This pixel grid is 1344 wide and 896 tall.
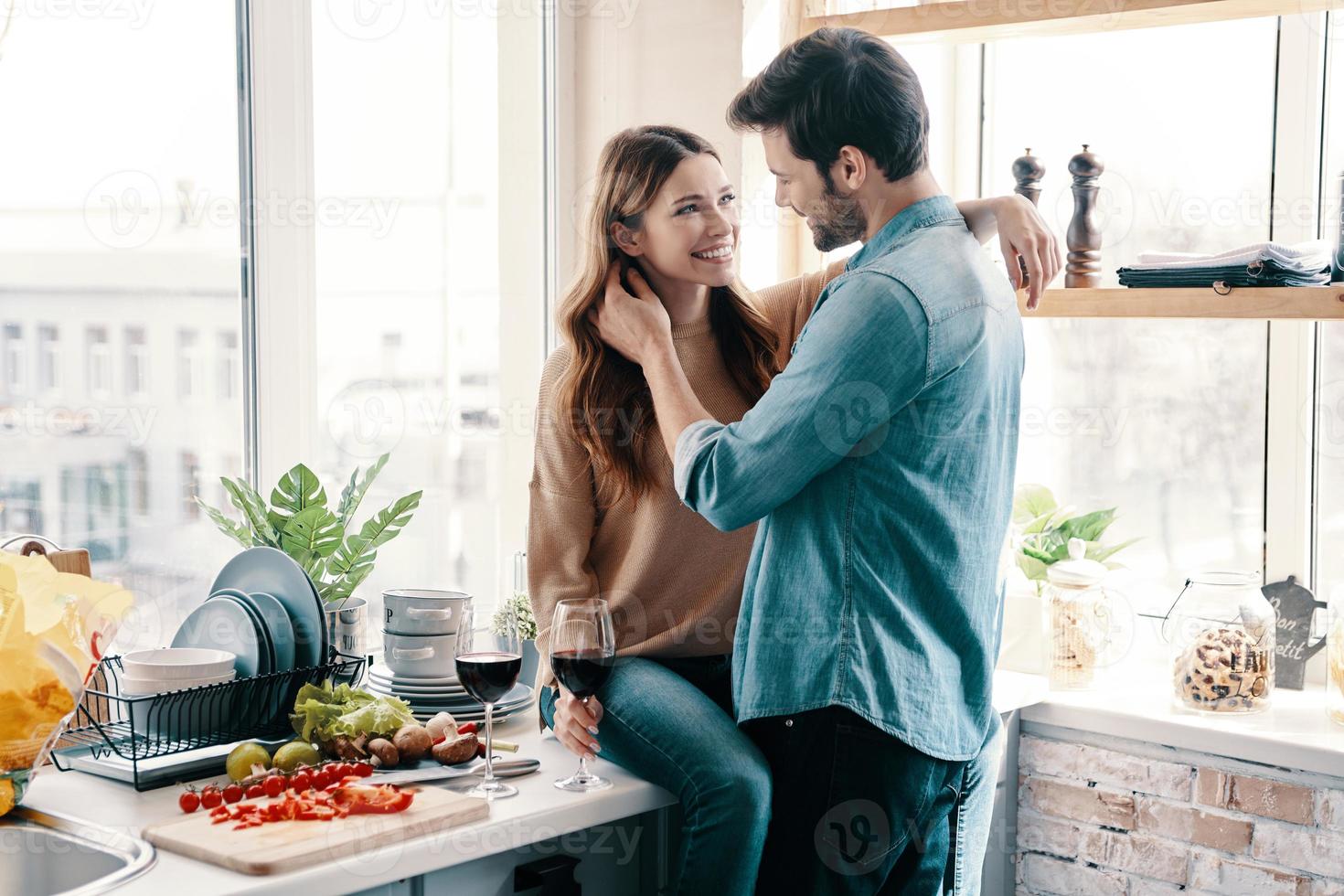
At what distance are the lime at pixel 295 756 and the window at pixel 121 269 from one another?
533 millimetres

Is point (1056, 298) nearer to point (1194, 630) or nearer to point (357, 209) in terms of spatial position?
point (1194, 630)

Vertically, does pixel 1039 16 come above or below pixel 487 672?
above

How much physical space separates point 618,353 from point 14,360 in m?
0.86

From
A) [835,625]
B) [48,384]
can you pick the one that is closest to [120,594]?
[48,384]

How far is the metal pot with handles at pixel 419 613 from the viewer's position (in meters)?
1.97

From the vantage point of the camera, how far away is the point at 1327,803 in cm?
194

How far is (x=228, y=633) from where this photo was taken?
1845 millimetres

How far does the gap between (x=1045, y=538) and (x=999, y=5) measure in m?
0.95

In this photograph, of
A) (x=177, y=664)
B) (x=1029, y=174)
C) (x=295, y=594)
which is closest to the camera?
(x=177, y=664)

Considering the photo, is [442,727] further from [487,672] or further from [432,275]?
[432,275]

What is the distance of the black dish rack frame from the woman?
0.36 metres

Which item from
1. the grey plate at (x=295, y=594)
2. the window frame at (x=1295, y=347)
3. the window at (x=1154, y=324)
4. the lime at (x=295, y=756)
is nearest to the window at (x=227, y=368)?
the grey plate at (x=295, y=594)

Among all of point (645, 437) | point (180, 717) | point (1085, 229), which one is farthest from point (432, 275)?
point (1085, 229)

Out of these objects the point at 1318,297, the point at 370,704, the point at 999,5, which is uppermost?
the point at 999,5
